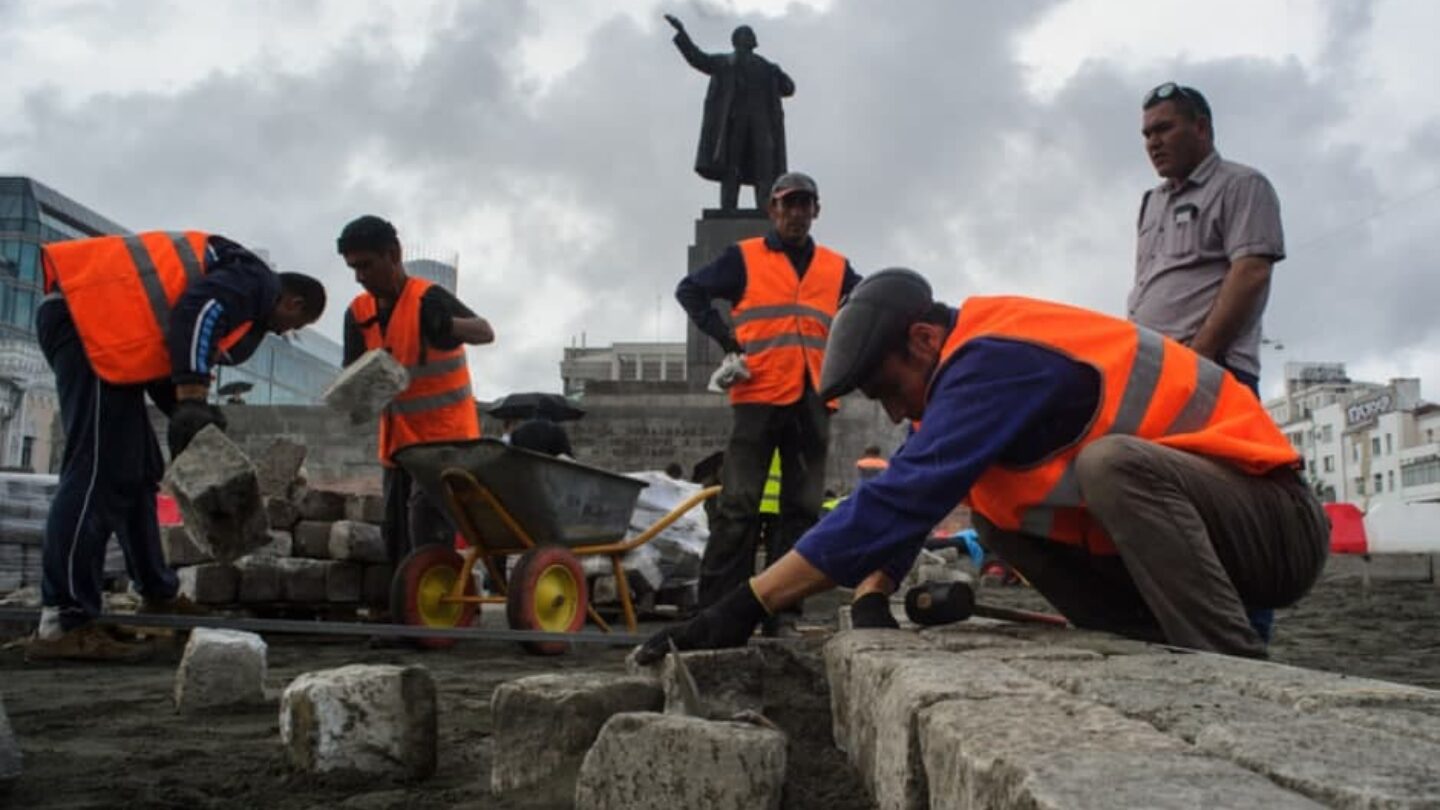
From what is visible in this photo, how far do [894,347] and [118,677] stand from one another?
2686mm

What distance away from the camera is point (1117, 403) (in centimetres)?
234

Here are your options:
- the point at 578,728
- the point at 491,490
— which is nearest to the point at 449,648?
the point at 491,490

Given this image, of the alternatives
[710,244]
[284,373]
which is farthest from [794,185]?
[284,373]

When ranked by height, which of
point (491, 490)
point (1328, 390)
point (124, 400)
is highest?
point (1328, 390)

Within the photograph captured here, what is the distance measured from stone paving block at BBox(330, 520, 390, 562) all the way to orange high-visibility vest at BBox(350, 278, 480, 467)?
1107 millimetres

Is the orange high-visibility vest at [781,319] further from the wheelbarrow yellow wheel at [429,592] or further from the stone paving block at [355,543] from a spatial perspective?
the stone paving block at [355,543]

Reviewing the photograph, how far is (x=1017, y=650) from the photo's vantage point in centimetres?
198

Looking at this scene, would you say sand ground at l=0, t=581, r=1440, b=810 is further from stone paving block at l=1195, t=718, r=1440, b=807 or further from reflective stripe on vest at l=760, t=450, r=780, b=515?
reflective stripe on vest at l=760, t=450, r=780, b=515

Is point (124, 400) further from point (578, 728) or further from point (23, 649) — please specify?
point (578, 728)

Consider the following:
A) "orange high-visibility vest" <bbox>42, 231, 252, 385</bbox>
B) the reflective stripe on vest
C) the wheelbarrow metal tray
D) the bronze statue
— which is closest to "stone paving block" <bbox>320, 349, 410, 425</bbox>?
the wheelbarrow metal tray

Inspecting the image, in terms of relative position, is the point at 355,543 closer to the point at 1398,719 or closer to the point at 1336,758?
the point at 1398,719

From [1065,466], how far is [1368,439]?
224 feet

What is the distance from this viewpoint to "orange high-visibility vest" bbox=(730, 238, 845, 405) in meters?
4.52

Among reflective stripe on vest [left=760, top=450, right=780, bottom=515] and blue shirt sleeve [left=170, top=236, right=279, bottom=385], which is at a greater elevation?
blue shirt sleeve [left=170, top=236, right=279, bottom=385]
